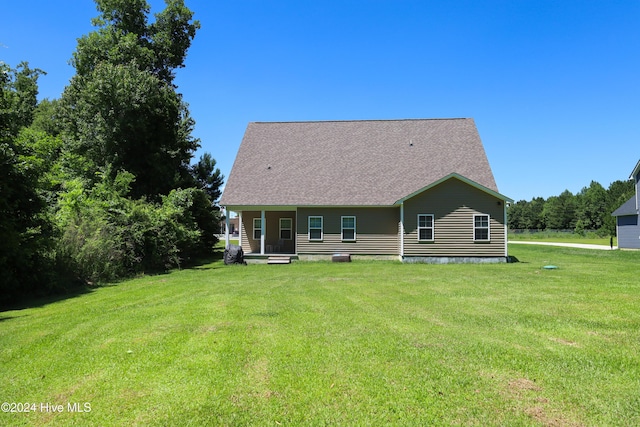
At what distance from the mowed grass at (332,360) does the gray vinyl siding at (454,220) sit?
386 inches

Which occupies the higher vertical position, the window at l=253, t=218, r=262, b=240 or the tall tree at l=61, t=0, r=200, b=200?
the tall tree at l=61, t=0, r=200, b=200

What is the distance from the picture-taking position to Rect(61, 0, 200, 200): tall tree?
21469 mm

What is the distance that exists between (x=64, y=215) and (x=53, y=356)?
12057mm

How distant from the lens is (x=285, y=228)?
2323 centimetres

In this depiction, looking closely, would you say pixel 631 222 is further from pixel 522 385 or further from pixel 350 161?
pixel 522 385

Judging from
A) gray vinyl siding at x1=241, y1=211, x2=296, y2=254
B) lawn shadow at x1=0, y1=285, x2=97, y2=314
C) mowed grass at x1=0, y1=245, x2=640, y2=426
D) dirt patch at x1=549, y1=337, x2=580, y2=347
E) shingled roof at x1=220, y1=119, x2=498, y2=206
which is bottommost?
lawn shadow at x1=0, y1=285, x2=97, y2=314

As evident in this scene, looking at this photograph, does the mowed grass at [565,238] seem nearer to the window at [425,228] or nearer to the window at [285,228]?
the window at [425,228]

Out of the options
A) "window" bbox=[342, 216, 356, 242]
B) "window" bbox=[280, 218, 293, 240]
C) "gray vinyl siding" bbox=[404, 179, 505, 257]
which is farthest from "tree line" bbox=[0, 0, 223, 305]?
"gray vinyl siding" bbox=[404, 179, 505, 257]

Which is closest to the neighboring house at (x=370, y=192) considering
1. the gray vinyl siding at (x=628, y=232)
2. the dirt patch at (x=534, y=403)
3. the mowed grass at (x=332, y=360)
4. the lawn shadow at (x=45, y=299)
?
the lawn shadow at (x=45, y=299)

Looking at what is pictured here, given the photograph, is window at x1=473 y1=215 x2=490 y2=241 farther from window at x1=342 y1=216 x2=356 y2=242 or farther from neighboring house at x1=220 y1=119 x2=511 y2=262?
window at x1=342 y1=216 x2=356 y2=242

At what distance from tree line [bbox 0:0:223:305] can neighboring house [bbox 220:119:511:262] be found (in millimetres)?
4183

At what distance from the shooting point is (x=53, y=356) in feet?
17.9

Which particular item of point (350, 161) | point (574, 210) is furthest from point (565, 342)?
point (574, 210)

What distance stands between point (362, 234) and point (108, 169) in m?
13.2
